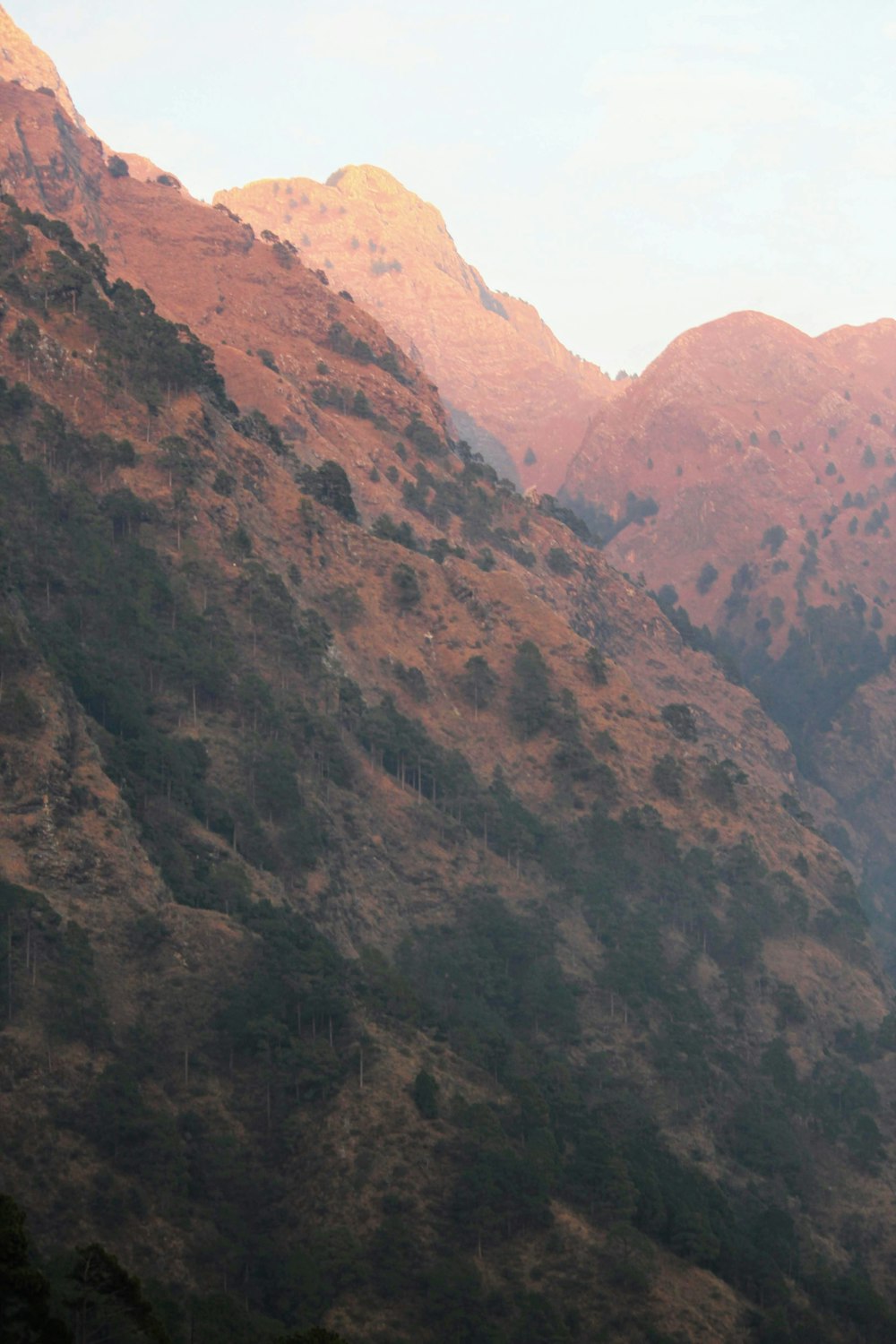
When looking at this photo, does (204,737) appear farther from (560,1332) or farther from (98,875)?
(560,1332)

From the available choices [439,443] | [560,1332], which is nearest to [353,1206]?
[560,1332]

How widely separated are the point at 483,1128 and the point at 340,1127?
744 centimetres

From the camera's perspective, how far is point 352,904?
104 m

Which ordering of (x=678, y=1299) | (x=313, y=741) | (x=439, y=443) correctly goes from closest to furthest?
(x=678, y=1299), (x=313, y=741), (x=439, y=443)

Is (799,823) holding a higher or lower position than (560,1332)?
higher

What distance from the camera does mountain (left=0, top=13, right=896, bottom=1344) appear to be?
72938 mm

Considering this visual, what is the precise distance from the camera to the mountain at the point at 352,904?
72.9 metres

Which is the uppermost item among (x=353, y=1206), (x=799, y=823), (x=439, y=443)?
(x=439, y=443)

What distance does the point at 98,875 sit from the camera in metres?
83.7

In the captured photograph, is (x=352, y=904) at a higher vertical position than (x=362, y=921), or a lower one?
higher

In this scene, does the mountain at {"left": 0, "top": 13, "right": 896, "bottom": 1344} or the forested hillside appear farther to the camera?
the forested hillside

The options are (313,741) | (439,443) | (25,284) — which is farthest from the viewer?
(439,443)

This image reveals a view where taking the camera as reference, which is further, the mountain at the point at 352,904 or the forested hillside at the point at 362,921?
the forested hillside at the point at 362,921

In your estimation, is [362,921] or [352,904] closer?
[362,921]
